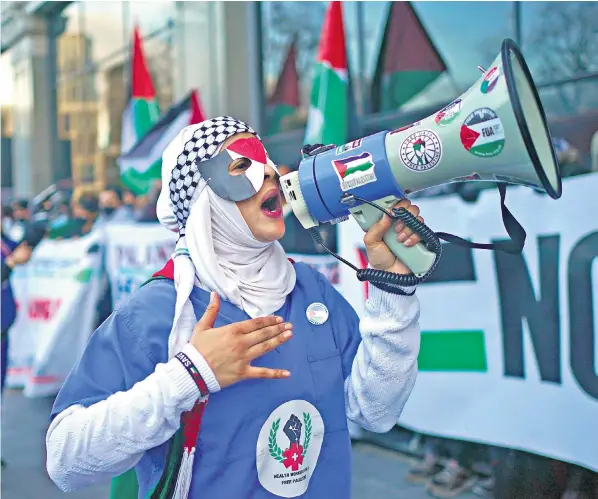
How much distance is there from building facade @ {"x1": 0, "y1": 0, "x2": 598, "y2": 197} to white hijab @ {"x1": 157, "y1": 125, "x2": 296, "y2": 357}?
3.55m

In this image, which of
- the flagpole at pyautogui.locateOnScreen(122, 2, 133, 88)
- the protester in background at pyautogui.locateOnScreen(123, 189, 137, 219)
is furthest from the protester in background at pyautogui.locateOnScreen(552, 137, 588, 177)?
the flagpole at pyautogui.locateOnScreen(122, 2, 133, 88)

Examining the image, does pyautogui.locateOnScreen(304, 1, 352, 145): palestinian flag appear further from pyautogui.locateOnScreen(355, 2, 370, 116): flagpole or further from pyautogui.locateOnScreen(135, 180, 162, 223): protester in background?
pyautogui.locateOnScreen(135, 180, 162, 223): protester in background

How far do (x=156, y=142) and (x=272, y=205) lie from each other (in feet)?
15.5

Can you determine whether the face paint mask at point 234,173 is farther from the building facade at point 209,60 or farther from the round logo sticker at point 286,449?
the building facade at point 209,60

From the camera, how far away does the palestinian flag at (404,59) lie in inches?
253

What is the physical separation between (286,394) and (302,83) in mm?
6862

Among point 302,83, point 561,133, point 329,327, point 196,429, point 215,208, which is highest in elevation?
point 302,83

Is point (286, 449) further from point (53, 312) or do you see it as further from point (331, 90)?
point (53, 312)

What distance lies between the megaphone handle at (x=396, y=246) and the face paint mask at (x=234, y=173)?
26 centimetres

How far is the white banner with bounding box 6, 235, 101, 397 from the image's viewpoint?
285 inches

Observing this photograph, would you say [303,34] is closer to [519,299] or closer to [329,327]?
[519,299]

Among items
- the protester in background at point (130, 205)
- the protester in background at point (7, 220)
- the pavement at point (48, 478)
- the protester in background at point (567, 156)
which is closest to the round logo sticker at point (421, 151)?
the protester in background at point (567, 156)

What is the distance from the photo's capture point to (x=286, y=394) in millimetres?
2012

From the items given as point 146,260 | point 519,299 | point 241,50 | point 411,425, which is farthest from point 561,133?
point 241,50
